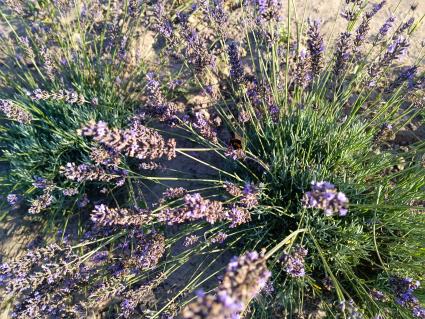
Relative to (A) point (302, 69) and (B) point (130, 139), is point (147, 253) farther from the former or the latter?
(A) point (302, 69)

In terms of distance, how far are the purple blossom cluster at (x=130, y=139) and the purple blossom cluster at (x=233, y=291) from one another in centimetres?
74

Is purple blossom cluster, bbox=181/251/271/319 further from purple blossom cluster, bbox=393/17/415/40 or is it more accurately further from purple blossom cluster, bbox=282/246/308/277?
purple blossom cluster, bbox=393/17/415/40

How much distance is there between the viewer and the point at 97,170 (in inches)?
91.2

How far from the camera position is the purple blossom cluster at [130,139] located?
1559mm

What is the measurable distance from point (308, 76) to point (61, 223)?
94.1 inches

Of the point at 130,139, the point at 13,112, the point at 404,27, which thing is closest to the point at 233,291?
the point at 130,139

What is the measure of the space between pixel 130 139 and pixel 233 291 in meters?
0.84

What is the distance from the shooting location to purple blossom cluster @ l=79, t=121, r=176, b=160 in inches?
61.4

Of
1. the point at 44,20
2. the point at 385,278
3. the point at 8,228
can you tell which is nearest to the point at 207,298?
the point at 385,278

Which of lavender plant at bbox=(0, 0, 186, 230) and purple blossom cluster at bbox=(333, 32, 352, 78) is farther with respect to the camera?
lavender plant at bbox=(0, 0, 186, 230)

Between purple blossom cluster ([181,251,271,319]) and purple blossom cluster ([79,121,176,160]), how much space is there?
2.42ft

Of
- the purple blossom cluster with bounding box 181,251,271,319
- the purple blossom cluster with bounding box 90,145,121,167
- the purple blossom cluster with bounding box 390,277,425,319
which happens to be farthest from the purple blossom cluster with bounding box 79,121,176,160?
the purple blossom cluster with bounding box 390,277,425,319

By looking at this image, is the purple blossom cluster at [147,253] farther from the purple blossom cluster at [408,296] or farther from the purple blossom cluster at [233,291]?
the purple blossom cluster at [408,296]

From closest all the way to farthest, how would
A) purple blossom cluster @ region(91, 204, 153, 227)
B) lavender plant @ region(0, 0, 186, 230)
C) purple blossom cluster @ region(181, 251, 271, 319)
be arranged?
purple blossom cluster @ region(181, 251, 271, 319) → purple blossom cluster @ region(91, 204, 153, 227) → lavender plant @ region(0, 0, 186, 230)
